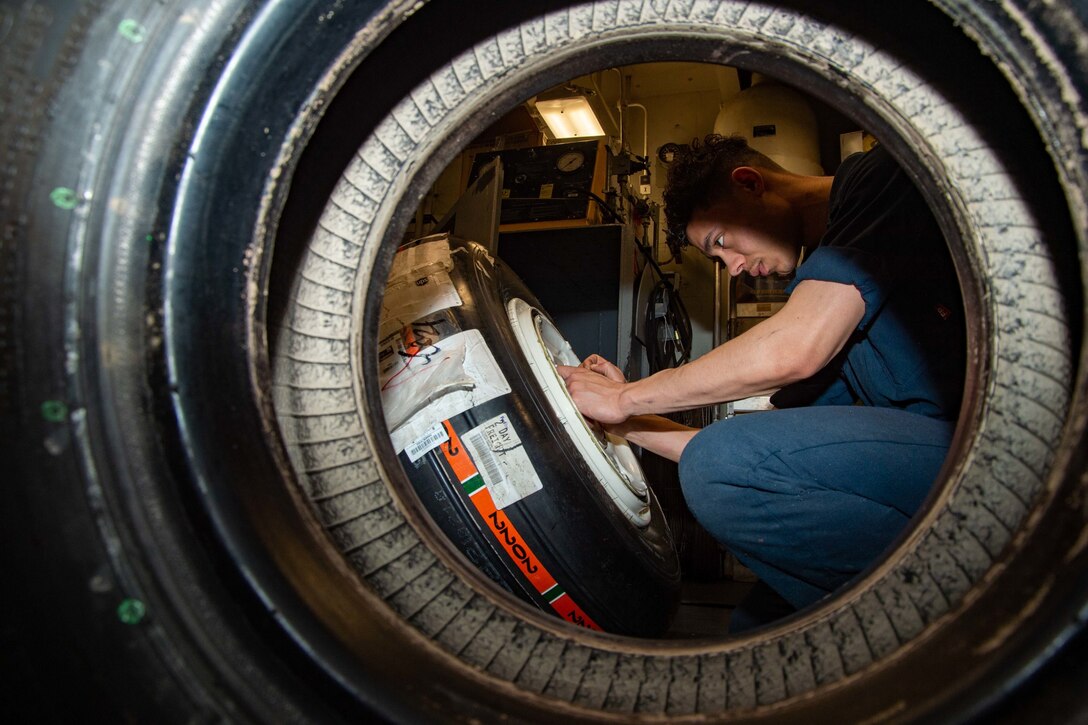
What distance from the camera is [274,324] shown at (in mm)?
595

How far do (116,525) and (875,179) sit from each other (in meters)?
1.30

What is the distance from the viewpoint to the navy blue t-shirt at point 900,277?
1161 millimetres

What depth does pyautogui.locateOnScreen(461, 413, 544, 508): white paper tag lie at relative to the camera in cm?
93

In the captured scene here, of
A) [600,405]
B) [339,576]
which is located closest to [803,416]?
[600,405]

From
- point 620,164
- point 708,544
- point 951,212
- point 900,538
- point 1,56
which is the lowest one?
point 708,544

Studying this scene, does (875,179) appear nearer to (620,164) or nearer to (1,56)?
(1,56)

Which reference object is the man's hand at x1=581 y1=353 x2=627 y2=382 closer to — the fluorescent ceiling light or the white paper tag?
the white paper tag

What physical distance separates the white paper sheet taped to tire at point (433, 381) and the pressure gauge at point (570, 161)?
187 centimetres

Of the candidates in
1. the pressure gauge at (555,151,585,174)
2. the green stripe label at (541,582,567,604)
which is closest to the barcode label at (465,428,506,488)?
the green stripe label at (541,582,567,604)

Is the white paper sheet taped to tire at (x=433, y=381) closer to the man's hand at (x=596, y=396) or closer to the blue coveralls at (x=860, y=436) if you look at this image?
the man's hand at (x=596, y=396)

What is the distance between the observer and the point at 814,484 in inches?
47.2

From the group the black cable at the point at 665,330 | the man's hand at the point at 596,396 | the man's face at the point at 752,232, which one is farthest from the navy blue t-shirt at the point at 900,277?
the black cable at the point at 665,330

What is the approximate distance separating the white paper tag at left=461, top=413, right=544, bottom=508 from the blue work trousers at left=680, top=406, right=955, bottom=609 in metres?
0.50

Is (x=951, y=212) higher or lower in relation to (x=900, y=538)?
higher
